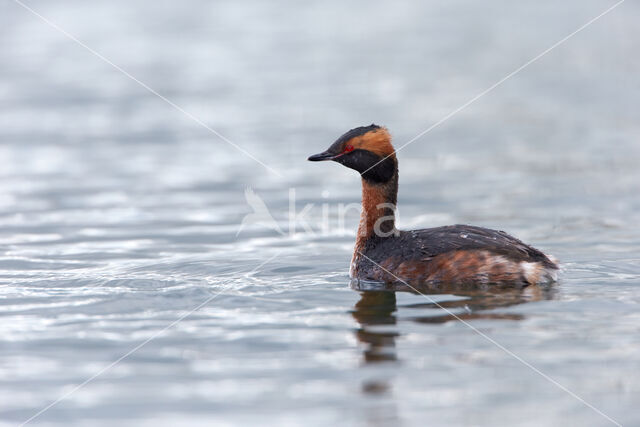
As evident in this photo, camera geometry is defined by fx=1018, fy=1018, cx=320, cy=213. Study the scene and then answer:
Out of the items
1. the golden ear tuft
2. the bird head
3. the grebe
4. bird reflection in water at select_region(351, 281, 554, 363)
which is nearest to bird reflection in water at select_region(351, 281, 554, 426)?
bird reflection in water at select_region(351, 281, 554, 363)

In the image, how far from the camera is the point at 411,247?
8.94m

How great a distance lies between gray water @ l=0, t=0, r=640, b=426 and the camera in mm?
6328

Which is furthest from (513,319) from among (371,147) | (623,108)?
(623,108)

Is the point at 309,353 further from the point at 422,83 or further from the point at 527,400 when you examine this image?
the point at 422,83

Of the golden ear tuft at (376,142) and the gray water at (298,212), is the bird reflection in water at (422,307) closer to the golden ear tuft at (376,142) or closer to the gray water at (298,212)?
the gray water at (298,212)

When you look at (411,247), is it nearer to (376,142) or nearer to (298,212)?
(376,142)

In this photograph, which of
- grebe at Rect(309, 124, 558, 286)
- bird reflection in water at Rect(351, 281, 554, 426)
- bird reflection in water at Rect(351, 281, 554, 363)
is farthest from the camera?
grebe at Rect(309, 124, 558, 286)

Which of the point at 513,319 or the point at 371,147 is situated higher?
the point at 371,147

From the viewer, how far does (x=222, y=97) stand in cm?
2005

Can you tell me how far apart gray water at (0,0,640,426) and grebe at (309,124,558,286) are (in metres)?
0.26

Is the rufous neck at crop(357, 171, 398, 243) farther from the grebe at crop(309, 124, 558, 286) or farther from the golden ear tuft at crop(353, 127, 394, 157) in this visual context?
the golden ear tuft at crop(353, 127, 394, 157)

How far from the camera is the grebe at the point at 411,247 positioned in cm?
859

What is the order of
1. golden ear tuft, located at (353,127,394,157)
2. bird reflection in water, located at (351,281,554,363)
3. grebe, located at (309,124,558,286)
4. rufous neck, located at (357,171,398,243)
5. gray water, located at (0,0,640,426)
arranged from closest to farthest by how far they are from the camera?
gray water, located at (0,0,640,426), bird reflection in water, located at (351,281,554,363), grebe, located at (309,124,558,286), golden ear tuft, located at (353,127,394,157), rufous neck, located at (357,171,398,243)

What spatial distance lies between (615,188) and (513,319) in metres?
6.27
